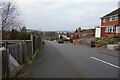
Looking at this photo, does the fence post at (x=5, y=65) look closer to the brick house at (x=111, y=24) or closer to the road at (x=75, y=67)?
the road at (x=75, y=67)

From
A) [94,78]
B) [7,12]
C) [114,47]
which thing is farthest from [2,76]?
[114,47]

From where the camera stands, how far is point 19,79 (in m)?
9.95

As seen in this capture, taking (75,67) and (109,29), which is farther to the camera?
(109,29)

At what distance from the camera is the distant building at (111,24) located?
59925 millimetres

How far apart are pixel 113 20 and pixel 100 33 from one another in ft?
29.9

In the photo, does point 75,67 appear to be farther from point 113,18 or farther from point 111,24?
point 111,24

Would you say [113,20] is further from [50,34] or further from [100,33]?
[50,34]

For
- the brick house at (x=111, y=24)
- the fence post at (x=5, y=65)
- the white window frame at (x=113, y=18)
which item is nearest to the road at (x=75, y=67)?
the fence post at (x=5, y=65)

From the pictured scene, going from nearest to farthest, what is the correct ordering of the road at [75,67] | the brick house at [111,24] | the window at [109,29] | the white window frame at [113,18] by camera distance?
the road at [75,67] → the brick house at [111,24] → the white window frame at [113,18] → the window at [109,29]

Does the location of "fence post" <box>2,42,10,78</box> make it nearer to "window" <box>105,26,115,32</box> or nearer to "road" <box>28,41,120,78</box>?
"road" <box>28,41,120,78</box>

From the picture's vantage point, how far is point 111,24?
209 feet

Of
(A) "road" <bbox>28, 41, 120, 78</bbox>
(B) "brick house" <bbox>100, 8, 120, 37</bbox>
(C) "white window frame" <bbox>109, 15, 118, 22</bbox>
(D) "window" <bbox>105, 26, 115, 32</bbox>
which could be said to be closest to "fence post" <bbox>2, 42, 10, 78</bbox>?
(A) "road" <bbox>28, 41, 120, 78</bbox>

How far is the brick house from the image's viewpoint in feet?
197

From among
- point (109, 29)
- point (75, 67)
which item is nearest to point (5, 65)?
point (75, 67)
